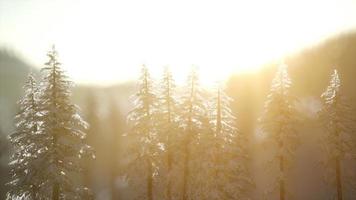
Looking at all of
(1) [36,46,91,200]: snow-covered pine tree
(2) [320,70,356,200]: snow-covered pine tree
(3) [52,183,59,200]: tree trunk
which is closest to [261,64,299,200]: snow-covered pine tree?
(2) [320,70,356,200]: snow-covered pine tree

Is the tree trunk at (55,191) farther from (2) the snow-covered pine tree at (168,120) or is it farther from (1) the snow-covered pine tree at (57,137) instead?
(2) the snow-covered pine tree at (168,120)

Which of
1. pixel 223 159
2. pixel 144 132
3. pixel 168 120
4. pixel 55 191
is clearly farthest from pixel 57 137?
pixel 223 159

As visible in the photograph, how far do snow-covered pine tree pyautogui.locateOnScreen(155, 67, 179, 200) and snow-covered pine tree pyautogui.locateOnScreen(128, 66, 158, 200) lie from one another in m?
0.71

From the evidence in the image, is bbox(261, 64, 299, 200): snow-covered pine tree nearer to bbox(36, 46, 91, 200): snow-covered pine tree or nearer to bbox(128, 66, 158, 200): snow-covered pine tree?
bbox(128, 66, 158, 200): snow-covered pine tree

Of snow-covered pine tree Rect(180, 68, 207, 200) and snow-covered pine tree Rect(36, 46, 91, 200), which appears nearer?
snow-covered pine tree Rect(36, 46, 91, 200)

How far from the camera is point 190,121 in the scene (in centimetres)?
3472

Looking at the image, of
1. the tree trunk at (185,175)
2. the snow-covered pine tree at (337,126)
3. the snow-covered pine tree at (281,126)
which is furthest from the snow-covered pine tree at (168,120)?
the snow-covered pine tree at (337,126)

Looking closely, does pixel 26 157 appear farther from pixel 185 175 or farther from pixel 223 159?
pixel 223 159

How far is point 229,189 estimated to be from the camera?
34.0m

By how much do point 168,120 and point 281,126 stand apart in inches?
386

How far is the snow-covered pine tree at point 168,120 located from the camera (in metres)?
35.6

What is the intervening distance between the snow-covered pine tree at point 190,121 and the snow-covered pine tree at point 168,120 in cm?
102

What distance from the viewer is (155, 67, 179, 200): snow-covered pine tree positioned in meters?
35.6

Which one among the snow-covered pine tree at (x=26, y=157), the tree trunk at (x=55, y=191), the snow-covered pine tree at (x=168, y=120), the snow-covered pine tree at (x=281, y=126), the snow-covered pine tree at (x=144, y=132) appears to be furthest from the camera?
the snow-covered pine tree at (x=281, y=126)
